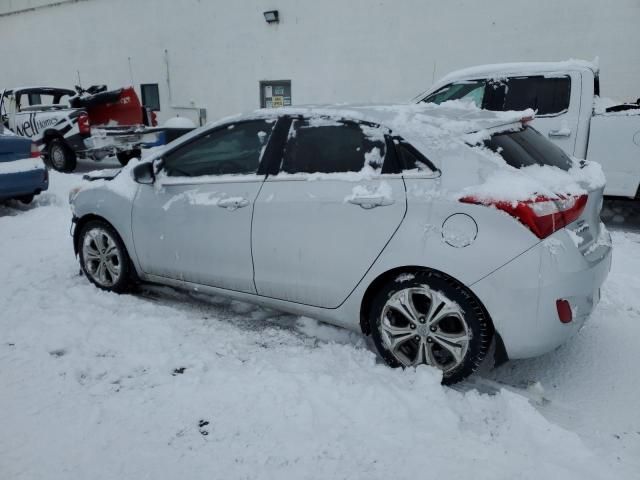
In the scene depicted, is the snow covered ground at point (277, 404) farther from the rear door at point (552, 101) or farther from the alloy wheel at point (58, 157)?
the alloy wheel at point (58, 157)

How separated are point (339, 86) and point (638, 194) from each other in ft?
26.7

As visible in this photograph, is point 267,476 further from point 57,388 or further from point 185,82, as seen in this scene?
point 185,82

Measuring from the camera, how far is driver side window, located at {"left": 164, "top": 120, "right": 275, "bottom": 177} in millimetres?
3166

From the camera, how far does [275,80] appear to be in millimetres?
13023

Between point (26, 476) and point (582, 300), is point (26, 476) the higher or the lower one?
the lower one

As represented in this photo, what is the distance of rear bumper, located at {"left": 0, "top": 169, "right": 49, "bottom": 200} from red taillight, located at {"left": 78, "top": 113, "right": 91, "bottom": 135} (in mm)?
3132

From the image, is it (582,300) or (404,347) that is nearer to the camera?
(582,300)

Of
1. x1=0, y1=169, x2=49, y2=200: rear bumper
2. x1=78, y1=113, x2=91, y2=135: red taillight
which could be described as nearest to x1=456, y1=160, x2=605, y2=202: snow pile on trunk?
x1=0, y1=169, x2=49, y2=200: rear bumper

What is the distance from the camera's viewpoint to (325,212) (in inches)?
110

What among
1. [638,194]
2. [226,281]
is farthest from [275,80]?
[226,281]

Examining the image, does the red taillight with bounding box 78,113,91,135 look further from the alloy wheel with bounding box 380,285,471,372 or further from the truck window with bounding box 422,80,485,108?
the alloy wheel with bounding box 380,285,471,372

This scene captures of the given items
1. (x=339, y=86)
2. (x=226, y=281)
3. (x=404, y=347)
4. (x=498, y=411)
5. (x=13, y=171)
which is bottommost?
(x=498, y=411)

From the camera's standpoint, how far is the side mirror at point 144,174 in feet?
11.6

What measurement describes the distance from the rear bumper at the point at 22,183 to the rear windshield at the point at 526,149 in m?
6.33
